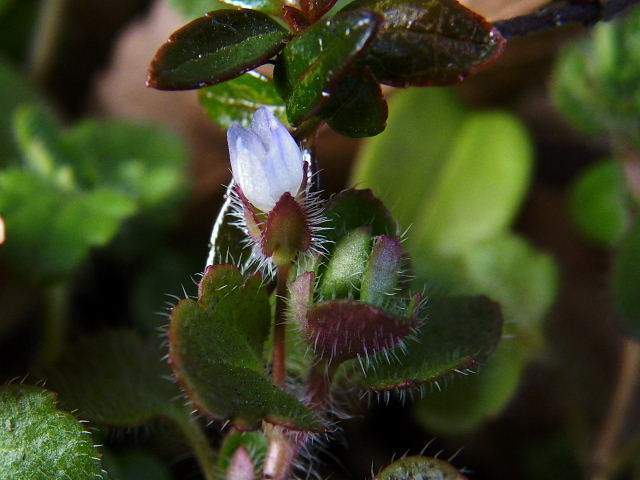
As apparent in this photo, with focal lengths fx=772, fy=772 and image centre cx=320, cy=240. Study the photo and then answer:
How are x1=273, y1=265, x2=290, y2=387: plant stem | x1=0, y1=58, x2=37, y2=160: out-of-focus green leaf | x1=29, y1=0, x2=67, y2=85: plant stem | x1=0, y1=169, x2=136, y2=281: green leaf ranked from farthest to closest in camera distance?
1. x1=29, y1=0, x2=67, y2=85: plant stem
2. x1=0, y1=58, x2=37, y2=160: out-of-focus green leaf
3. x1=0, y1=169, x2=136, y2=281: green leaf
4. x1=273, y1=265, x2=290, y2=387: plant stem


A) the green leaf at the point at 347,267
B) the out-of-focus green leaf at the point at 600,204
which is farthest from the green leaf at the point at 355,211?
the out-of-focus green leaf at the point at 600,204

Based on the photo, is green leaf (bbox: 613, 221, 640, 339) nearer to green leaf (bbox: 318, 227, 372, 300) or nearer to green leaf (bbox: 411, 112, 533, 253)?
green leaf (bbox: 411, 112, 533, 253)

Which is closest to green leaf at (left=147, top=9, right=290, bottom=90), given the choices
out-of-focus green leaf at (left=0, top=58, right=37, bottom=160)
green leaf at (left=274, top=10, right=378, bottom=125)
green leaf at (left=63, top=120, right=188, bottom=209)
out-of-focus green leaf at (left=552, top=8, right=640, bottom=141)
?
green leaf at (left=274, top=10, right=378, bottom=125)

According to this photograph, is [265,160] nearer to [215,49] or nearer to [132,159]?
[215,49]

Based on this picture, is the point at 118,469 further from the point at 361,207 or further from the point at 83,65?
the point at 83,65

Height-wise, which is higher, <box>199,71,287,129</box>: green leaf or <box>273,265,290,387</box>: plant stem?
<box>199,71,287,129</box>: green leaf

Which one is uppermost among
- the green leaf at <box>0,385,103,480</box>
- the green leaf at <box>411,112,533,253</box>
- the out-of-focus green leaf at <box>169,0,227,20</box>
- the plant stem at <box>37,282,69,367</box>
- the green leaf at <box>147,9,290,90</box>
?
the green leaf at <box>147,9,290,90</box>

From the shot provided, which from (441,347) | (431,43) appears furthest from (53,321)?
(431,43)
